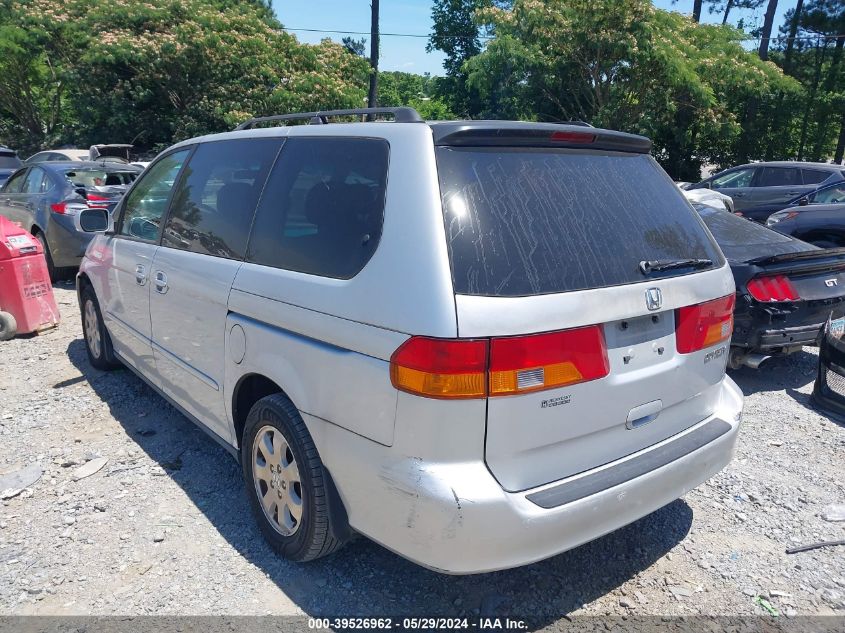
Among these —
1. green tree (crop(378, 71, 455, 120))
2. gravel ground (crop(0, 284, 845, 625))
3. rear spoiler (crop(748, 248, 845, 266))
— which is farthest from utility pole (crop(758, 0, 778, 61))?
gravel ground (crop(0, 284, 845, 625))

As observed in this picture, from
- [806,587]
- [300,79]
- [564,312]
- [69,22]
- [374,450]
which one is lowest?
[806,587]

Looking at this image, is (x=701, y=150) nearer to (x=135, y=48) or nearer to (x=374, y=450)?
(x=135, y=48)

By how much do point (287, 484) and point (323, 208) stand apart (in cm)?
115

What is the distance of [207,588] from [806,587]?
2.50 m

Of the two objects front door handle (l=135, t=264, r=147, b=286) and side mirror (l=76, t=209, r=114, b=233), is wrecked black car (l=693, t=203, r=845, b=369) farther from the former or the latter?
side mirror (l=76, t=209, r=114, b=233)

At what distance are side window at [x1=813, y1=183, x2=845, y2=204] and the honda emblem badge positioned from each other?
30.2 ft

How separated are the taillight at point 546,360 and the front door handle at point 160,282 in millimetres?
2245

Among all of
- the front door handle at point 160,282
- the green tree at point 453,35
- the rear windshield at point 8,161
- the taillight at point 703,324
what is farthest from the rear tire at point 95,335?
the green tree at point 453,35

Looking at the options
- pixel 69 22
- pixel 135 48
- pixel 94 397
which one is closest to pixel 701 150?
pixel 135 48

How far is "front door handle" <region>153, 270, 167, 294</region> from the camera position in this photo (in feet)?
11.8

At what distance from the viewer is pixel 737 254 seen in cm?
508

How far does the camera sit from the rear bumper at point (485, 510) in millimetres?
2074

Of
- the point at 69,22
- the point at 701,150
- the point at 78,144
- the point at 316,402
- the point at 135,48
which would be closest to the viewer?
the point at 316,402

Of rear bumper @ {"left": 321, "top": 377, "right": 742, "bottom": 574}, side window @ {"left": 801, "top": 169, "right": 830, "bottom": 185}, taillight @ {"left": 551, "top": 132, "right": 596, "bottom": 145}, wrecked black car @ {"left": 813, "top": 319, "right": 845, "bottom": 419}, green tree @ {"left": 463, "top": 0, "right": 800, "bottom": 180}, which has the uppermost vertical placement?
green tree @ {"left": 463, "top": 0, "right": 800, "bottom": 180}
